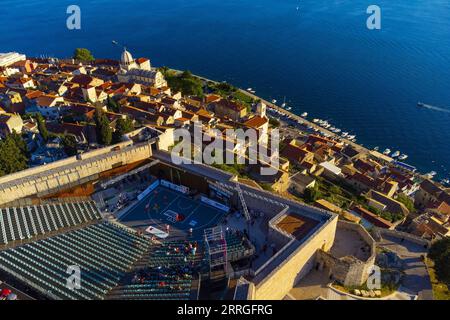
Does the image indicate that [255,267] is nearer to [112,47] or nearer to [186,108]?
[186,108]

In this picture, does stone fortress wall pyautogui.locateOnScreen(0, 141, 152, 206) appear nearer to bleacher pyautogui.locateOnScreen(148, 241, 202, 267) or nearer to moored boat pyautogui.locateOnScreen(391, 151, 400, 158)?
bleacher pyautogui.locateOnScreen(148, 241, 202, 267)

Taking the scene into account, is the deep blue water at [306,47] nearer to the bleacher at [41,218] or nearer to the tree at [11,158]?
the bleacher at [41,218]

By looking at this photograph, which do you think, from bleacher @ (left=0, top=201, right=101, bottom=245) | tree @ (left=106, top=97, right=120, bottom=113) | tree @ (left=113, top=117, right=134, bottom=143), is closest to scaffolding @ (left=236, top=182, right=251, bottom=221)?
bleacher @ (left=0, top=201, right=101, bottom=245)

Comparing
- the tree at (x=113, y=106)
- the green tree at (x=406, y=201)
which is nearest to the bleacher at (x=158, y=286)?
the tree at (x=113, y=106)
